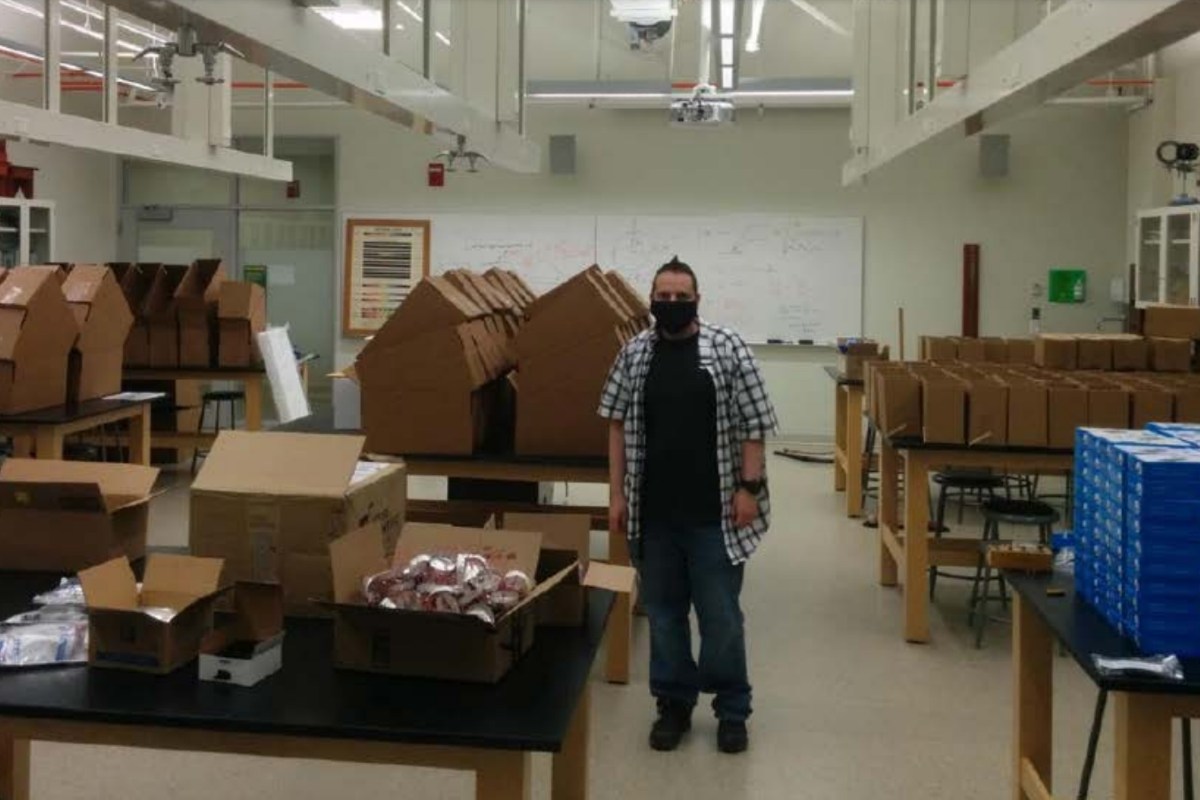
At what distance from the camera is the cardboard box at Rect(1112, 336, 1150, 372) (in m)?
5.48

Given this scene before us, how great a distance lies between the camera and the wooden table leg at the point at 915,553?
4.23m

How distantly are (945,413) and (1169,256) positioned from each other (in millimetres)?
3973

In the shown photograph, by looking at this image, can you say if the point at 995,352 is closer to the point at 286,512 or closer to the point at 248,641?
the point at 286,512

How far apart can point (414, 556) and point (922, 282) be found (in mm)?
7802

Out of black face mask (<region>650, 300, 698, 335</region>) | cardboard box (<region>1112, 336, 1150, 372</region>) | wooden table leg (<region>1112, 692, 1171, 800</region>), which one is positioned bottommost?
wooden table leg (<region>1112, 692, 1171, 800</region>)

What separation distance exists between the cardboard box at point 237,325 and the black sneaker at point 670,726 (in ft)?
14.1

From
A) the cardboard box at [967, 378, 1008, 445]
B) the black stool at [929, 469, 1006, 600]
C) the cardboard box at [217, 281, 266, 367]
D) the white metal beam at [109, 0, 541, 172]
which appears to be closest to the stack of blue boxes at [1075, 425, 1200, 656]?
the white metal beam at [109, 0, 541, 172]

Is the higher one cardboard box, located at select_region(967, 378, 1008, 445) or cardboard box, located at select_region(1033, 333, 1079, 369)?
cardboard box, located at select_region(1033, 333, 1079, 369)

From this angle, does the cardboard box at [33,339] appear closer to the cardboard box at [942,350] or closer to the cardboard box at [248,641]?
the cardboard box at [248,641]

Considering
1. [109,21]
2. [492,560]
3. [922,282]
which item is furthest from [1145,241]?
[492,560]

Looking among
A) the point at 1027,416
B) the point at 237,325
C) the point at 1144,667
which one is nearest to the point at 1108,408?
the point at 1027,416

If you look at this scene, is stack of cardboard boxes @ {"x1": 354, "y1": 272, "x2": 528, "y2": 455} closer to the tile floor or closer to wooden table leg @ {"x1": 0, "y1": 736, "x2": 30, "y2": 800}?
the tile floor

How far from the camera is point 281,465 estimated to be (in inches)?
85.4

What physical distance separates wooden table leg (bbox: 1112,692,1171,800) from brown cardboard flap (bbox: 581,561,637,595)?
83 centimetres
